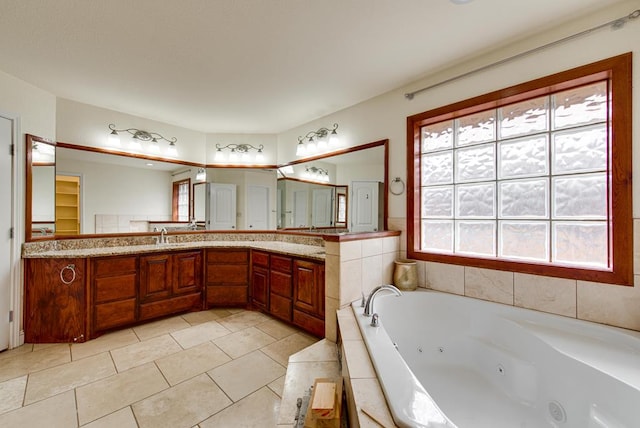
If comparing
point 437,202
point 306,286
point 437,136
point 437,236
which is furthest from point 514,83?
point 306,286

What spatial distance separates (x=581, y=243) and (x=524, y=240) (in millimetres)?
286

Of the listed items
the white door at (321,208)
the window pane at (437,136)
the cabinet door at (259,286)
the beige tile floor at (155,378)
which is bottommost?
the beige tile floor at (155,378)

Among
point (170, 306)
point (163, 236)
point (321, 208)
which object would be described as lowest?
point (170, 306)

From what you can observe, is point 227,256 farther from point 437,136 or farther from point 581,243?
point 581,243

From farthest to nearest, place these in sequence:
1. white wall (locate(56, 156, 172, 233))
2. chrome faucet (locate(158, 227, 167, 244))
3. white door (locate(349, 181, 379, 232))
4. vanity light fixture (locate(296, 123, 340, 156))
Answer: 1. chrome faucet (locate(158, 227, 167, 244))
2. vanity light fixture (locate(296, 123, 340, 156))
3. white wall (locate(56, 156, 172, 233))
4. white door (locate(349, 181, 379, 232))

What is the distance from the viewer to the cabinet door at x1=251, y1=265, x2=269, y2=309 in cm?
279

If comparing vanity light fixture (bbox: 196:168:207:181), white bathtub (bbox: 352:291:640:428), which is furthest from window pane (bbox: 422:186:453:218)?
vanity light fixture (bbox: 196:168:207:181)

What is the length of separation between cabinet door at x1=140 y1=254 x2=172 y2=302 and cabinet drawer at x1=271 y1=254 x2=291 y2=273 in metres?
1.12

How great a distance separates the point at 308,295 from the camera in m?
2.34

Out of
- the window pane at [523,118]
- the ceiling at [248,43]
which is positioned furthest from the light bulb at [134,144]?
the window pane at [523,118]

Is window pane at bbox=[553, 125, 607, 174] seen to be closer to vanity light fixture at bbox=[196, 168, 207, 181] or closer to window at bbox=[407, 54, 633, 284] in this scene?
window at bbox=[407, 54, 633, 284]

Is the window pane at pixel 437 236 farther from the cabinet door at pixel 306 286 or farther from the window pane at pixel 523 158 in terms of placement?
the cabinet door at pixel 306 286

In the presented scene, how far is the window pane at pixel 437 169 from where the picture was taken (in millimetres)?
2207

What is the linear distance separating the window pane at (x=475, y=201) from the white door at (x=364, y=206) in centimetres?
72
